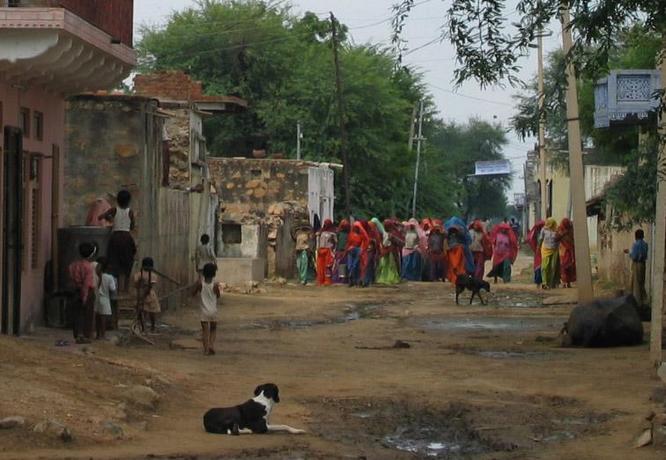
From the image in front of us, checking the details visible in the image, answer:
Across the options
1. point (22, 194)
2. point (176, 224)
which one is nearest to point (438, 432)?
point (22, 194)

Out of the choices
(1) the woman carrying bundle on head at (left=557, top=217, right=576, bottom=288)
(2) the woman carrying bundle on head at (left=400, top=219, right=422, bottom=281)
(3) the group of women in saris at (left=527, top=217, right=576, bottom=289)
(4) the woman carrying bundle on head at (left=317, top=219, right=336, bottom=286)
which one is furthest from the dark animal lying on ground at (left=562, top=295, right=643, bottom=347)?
(2) the woman carrying bundle on head at (left=400, top=219, right=422, bottom=281)

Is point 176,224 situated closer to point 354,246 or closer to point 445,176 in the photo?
point 354,246

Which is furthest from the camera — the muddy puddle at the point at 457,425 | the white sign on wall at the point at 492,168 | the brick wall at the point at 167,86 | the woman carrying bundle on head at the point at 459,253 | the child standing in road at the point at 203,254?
the white sign on wall at the point at 492,168

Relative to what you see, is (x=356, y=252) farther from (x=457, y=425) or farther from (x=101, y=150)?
(x=457, y=425)

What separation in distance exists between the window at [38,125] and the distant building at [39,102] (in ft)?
0.06

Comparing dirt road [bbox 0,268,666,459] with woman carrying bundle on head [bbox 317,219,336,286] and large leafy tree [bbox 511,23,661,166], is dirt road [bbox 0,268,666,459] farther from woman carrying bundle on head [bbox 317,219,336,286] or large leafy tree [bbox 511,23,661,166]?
woman carrying bundle on head [bbox 317,219,336,286]

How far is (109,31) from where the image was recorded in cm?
1973

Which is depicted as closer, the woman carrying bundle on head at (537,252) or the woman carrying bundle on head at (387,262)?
the woman carrying bundle on head at (537,252)

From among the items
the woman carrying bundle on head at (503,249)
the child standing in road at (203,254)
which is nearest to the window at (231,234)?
the woman carrying bundle on head at (503,249)

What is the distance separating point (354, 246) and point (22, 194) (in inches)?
854

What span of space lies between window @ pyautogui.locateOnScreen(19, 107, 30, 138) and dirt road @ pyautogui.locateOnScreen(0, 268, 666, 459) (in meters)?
2.47

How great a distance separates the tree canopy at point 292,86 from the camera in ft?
208

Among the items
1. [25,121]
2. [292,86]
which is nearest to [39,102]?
[25,121]

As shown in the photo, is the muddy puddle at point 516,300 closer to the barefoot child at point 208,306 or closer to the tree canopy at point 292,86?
the barefoot child at point 208,306
